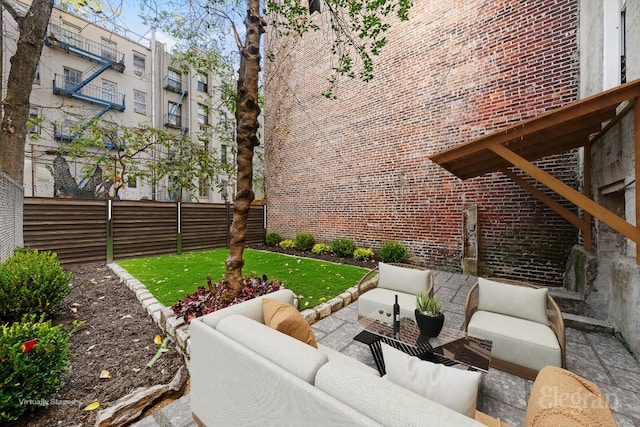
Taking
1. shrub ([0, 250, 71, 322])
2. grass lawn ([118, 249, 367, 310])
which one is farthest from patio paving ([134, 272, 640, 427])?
shrub ([0, 250, 71, 322])

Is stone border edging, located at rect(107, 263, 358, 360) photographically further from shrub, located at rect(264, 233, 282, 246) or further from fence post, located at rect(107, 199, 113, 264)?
shrub, located at rect(264, 233, 282, 246)

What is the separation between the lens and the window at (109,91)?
43.7ft

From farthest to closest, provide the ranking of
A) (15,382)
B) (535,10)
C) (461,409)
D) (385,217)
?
(385,217) → (535,10) → (15,382) → (461,409)

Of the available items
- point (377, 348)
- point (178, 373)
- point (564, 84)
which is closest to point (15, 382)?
point (178, 373)

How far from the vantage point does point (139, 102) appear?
14.4 m

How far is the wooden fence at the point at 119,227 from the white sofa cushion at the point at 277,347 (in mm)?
6962

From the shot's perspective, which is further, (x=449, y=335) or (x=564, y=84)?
(x=564, y=84)

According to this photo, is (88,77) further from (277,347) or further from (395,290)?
(277,347)

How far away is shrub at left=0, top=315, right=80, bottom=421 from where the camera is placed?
158 cm

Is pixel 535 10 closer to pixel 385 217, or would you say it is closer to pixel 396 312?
pixel 385 217

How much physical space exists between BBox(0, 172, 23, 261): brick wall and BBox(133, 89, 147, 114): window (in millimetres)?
11664

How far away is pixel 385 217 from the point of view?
272 inches

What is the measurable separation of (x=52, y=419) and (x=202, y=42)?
5.39m

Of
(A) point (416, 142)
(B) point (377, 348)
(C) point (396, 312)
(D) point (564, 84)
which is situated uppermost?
(D) point (564, 84)
